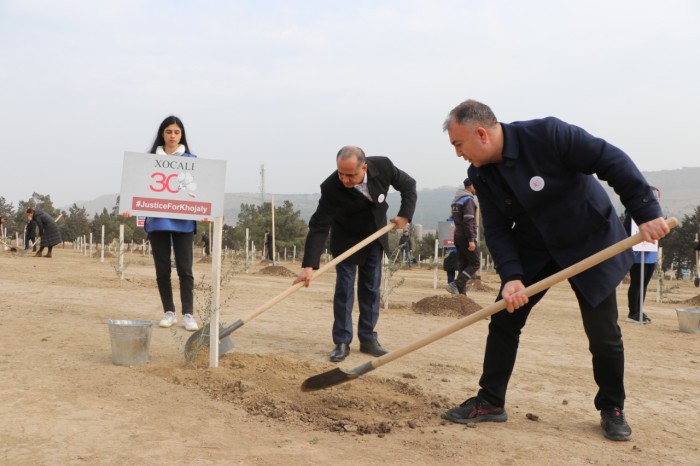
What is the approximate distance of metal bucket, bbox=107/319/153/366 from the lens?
4.48 meters

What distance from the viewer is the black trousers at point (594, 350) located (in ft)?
11.3

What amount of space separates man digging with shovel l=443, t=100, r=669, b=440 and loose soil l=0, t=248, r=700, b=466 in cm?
30

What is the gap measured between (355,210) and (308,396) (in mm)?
1907

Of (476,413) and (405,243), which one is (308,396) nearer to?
(476,413)

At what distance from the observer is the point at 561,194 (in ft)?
11.1

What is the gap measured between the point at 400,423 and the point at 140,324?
6.90 ft

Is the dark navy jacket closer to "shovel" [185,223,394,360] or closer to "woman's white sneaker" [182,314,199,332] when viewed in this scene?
"shovel" [185,223,394,360]

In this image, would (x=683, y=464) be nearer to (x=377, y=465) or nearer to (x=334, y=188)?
(x=377, y=465)

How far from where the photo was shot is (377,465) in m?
2.81

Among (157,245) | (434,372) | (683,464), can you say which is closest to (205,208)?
(157,245)

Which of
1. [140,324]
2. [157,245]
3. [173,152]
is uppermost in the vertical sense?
[173,152]

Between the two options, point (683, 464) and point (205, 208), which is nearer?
point (683, 464)

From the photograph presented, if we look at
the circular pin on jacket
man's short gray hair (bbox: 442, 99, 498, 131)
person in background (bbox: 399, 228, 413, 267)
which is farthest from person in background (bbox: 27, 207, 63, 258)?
the circular pin on jacket

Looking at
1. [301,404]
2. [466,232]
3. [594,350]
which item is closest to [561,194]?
[594,350]
